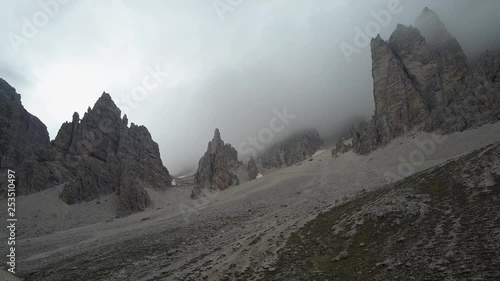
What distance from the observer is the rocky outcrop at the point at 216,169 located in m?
124

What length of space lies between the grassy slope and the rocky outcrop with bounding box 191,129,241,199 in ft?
298

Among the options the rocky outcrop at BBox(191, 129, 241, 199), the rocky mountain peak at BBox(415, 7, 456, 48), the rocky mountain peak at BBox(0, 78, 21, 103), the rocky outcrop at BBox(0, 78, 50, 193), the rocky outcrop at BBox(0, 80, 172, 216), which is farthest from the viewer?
the rocky mountain peak at BBox(0, 78, 21, 103)

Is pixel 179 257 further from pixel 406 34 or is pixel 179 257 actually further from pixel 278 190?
pixel 406 34

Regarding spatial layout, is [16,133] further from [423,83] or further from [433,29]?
[433,29]

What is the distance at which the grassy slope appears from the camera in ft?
58.5

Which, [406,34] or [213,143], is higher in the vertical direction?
[406,34]

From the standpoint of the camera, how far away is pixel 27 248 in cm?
4897

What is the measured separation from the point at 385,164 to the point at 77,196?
98.6 meters

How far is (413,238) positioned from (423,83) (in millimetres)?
103755

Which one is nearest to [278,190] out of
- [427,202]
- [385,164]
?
[385,164]

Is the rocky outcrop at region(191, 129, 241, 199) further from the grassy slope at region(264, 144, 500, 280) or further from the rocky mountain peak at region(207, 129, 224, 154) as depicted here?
the grassy slope at region(264, 144, 500, 280)

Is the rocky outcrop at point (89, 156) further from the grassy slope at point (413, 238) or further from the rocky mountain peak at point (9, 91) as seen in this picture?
the grassy slope at point (413, 238)

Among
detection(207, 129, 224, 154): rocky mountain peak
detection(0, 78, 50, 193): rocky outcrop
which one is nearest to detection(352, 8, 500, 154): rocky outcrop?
detection(207, 129, 224, 154): rocky mountain peak

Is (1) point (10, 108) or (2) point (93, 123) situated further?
(1) point (10, 108)
